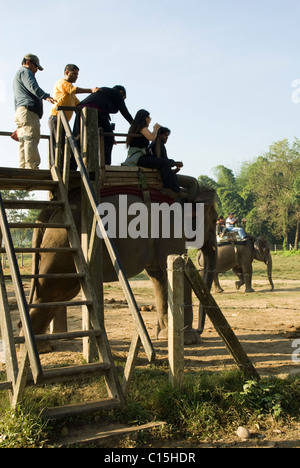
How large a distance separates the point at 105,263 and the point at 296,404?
127 inches

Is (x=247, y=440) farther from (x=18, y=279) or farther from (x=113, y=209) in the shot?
(x=113, y=209)

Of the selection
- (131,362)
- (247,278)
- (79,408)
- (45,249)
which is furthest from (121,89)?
(247,278)

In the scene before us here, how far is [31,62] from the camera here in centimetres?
704

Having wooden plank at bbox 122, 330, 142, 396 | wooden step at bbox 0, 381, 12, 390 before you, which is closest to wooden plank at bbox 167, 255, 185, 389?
wooden plank at bbox 122, 330, 142, 396

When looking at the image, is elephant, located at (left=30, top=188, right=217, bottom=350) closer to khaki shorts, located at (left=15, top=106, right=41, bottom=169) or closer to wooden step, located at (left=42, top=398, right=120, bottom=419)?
khaki shorts, located at (left=15, top=106, right=41, bottom=169)

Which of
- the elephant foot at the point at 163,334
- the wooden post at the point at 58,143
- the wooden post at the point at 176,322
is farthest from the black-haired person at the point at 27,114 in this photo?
the elephant foot at the point at 163,334

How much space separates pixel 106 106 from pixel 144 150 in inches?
33.4

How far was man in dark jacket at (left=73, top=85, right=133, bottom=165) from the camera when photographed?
23.2 ft

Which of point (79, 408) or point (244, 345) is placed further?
point (244, 345)

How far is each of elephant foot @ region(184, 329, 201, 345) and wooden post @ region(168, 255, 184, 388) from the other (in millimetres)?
2703

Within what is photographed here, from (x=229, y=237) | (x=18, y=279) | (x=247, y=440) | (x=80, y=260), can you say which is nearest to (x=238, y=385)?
(x=247, y=440)

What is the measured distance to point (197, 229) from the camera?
8.54m

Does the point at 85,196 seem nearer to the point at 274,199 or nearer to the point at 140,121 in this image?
the point at 140,121
